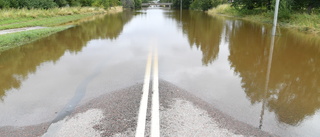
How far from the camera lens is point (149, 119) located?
13.8 feet

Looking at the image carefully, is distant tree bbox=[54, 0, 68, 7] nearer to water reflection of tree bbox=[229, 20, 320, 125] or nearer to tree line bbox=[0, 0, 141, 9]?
tree line bbox=[0, 0, 141, 9]

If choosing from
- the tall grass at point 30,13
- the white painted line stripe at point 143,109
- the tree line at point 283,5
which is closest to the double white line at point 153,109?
the white painted line stripe at point 143,109

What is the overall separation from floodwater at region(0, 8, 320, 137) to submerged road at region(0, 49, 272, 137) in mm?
299

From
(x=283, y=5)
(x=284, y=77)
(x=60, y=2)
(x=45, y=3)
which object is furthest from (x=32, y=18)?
(x=284, y=77)

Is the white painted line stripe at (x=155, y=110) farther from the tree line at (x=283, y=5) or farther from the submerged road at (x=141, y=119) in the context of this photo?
the tree line at (x=283, y=5)

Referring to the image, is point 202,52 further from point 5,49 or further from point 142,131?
point 5,49

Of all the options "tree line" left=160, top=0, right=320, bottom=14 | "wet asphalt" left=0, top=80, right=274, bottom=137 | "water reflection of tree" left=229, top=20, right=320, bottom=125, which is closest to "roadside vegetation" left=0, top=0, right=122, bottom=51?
"wet asphalt" left=0, top=80, right=274, bottom=137

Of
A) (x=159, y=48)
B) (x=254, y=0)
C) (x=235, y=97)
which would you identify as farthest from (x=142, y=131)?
(x=254, y=0)

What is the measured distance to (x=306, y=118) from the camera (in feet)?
15.4

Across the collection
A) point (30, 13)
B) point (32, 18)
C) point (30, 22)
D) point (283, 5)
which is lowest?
point (30, 22)

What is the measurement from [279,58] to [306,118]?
207 inches

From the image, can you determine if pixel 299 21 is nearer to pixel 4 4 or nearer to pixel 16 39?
pixel 16 39

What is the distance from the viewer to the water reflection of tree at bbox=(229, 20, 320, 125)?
5176 mm

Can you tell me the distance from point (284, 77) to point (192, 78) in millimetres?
2640
